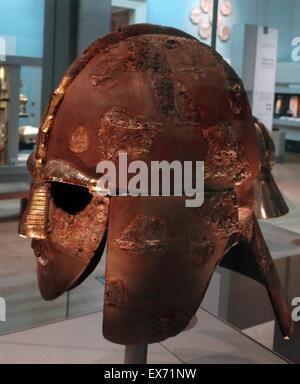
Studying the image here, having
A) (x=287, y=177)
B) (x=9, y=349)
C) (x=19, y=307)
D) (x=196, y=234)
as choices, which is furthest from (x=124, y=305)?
(x=287, y=177)

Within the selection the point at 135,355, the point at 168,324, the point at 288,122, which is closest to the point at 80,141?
the point at 168,324

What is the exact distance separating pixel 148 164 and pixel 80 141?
13 centimetres

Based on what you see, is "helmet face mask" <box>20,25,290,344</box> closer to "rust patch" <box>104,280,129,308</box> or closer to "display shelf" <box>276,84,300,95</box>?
"rust patch" <box>104,280,129,308</box>

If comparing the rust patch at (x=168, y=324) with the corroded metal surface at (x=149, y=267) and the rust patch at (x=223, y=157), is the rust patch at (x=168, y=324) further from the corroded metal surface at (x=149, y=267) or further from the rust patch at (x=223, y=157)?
the rust patch at (x=223, y=157)

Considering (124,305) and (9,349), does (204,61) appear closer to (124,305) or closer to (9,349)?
(124,305)

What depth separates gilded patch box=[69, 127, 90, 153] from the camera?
40.3 inches

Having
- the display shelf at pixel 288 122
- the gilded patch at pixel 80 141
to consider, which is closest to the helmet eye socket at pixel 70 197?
the gilded patch at pixel 80 141

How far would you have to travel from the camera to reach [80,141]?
3.37 feet

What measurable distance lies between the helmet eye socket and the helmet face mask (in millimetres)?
16

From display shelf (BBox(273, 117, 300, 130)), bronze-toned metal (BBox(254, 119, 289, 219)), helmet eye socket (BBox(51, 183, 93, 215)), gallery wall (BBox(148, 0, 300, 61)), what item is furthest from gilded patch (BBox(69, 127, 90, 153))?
display shelf (BBox(273, 117, 300, 130))

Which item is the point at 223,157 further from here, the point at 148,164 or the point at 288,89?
the point at 288,89

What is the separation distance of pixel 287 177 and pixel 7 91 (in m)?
1.73

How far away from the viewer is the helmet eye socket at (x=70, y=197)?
1.12 metres

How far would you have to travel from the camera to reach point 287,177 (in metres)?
3.23
